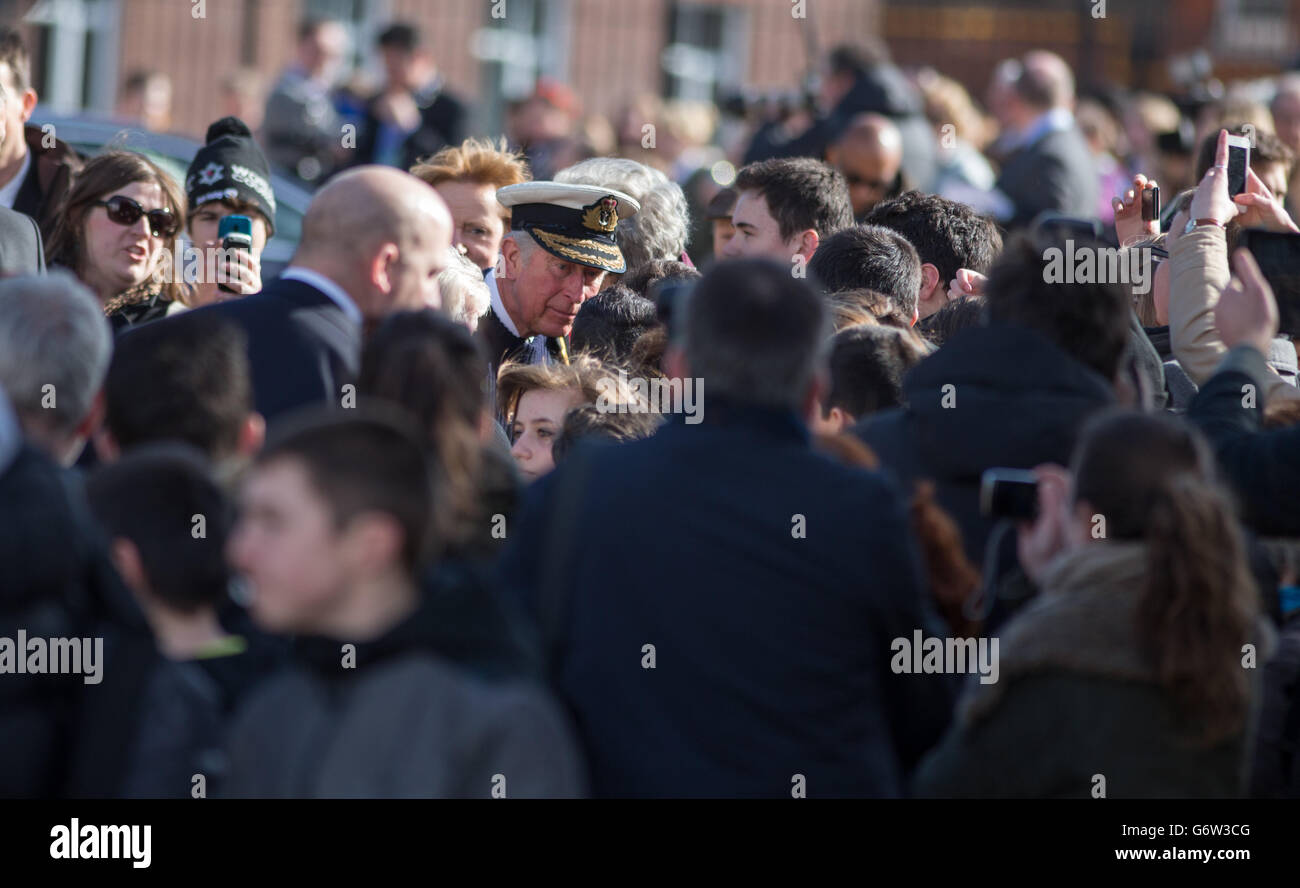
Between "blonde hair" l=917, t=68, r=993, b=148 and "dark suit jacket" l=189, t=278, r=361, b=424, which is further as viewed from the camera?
"blonde hair" l=917, t=68, r=993, b=148

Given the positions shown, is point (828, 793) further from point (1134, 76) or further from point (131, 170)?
point (1134, 76)

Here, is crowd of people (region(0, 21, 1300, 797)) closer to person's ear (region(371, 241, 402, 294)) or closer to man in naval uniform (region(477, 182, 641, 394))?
person's ear (region(371, 241, 402, 294))

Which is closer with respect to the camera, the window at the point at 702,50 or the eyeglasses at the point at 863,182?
the eyeglasses at the point at 863,182

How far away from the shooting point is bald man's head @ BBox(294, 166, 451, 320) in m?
3.83

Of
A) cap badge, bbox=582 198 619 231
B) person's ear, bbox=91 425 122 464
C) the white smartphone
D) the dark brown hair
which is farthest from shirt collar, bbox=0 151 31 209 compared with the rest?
the white smartphone

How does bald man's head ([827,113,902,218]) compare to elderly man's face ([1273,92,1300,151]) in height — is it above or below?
below

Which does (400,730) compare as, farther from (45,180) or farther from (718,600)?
(45,180)

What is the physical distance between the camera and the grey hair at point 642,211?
→ 6383 mm

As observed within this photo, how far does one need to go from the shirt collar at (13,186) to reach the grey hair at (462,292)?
1.60m

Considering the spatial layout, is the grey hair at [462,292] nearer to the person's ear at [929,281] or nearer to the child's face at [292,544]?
the person's ear at [929,281]

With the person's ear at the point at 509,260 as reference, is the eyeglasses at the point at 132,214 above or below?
above

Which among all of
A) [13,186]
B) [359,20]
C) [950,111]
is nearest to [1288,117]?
[950,111]

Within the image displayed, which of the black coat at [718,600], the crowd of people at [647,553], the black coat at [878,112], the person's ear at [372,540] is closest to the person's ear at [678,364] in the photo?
the crowd of people at [647,553]

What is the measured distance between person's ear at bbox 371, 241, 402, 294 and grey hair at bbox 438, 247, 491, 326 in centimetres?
105
